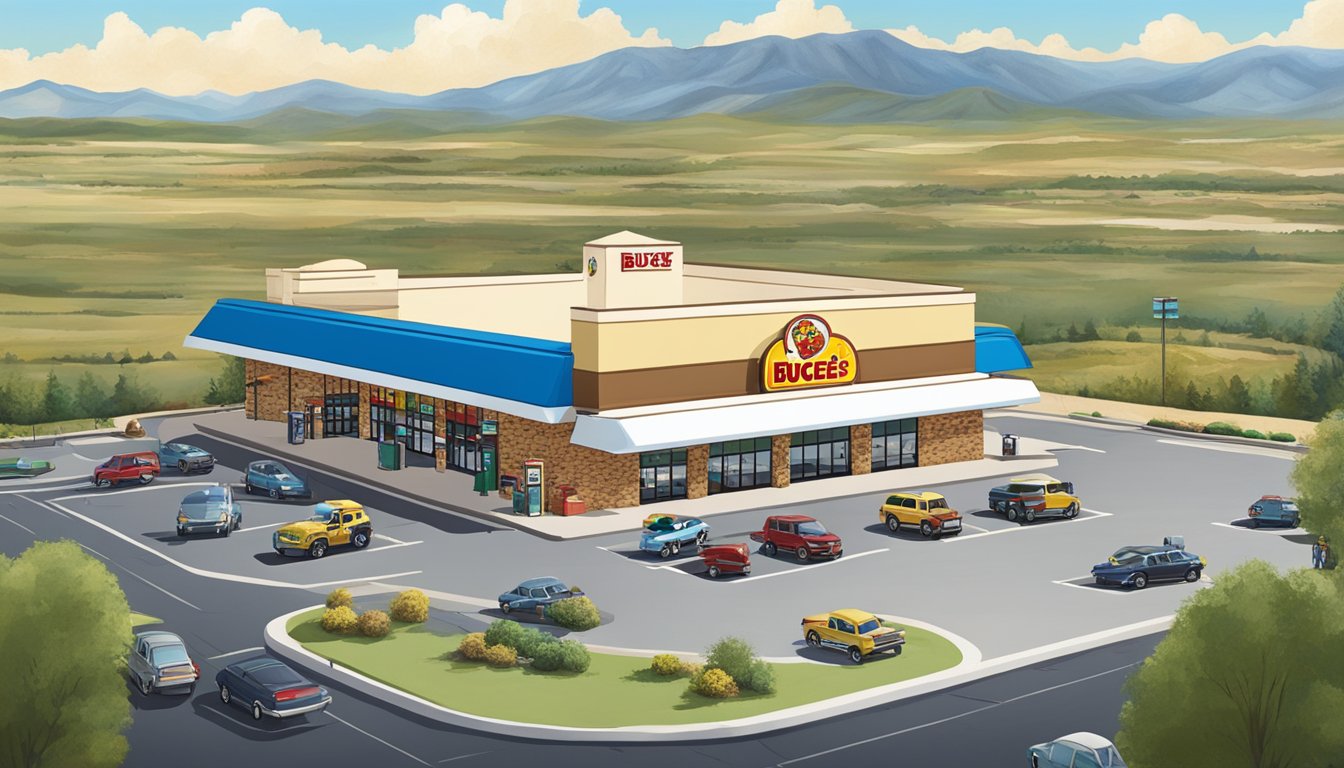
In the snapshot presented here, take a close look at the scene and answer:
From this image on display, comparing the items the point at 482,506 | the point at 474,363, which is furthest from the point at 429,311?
the point at 482,506

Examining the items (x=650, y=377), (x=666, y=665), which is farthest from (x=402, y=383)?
(x=666, y=665)

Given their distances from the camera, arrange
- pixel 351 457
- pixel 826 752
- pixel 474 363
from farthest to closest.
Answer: pixel 351 457 < pixel 474 363 < pixel 826 752

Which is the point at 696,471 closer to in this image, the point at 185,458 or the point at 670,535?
the point at 670,535

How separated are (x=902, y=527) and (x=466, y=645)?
21.6m

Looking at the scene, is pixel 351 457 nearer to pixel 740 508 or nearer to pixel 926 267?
pixel 740 508

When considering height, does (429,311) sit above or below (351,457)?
above

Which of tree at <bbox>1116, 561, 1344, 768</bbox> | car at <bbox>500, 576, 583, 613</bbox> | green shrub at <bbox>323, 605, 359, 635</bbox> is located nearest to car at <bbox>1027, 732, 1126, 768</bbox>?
tree at <bbox>1116, 561, 1344, 768</bbox>

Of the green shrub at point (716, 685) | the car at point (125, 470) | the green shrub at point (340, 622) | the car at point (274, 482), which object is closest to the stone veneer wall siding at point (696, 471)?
the car at point (274, 482)

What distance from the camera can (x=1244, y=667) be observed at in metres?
27.4

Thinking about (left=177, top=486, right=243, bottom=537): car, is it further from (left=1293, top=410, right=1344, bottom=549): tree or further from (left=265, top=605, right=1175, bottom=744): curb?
(left=1293, top=410, right=1344, bottom=549): tree

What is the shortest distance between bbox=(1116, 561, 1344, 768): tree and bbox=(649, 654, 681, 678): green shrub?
15.4 m

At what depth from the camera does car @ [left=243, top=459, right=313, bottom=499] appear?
6494 cm

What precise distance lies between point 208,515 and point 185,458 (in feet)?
48.6

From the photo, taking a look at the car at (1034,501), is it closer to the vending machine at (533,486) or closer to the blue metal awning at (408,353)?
the blue metal awning at (408,353)
